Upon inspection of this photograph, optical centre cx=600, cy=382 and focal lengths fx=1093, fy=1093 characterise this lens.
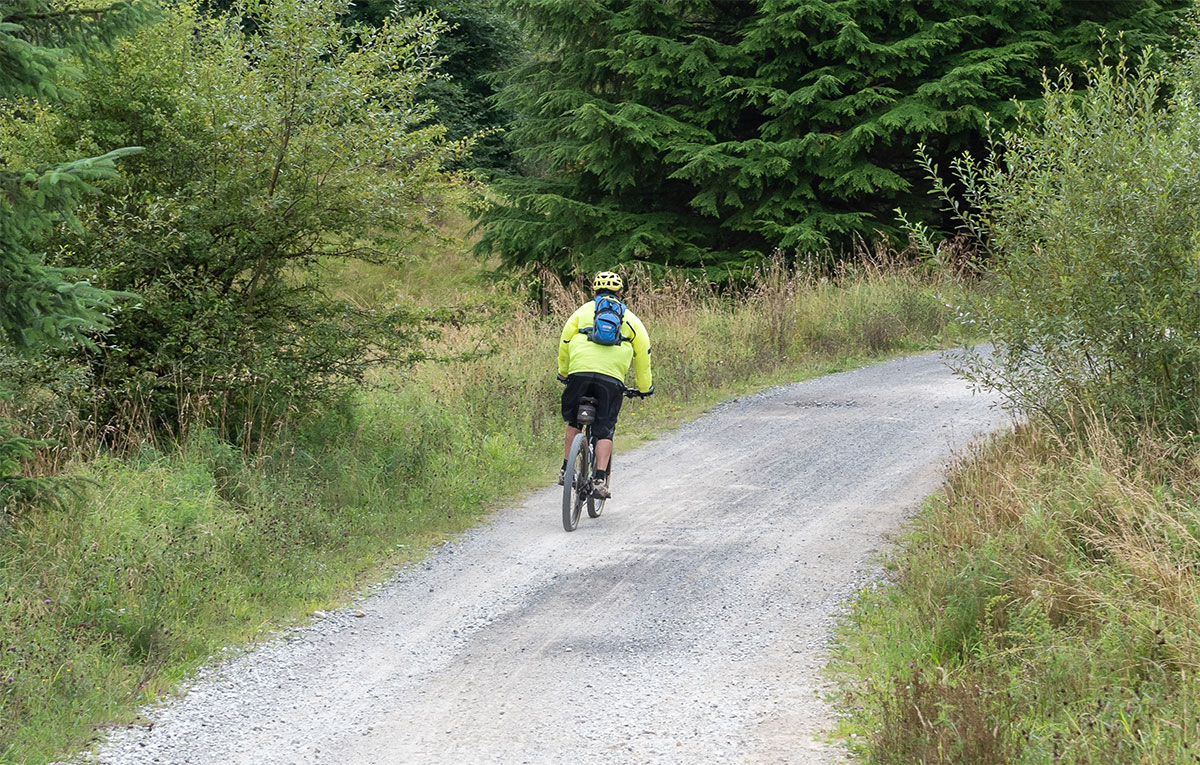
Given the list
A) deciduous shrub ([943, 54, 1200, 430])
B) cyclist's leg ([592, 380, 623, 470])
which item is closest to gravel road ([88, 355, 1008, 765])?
cyclist's leg ([592, 380, 623, 470])

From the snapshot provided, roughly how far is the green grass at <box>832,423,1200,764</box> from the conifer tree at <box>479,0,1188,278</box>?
50.4 feet

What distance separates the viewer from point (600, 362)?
908 centimetres

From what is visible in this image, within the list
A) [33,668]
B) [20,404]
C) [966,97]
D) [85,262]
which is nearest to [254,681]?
[33,668]

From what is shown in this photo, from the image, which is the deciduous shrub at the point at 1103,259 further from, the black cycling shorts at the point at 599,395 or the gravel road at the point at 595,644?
the black cycling shorts at the point at 599,395

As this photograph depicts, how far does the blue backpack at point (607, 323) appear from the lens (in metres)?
9.01

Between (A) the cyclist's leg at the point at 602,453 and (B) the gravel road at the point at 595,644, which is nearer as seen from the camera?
(B) the gravel road at the point at 595,644

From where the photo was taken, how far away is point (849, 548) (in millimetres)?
8141

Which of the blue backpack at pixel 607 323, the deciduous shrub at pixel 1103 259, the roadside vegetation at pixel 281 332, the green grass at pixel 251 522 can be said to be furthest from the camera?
the blue backpack at pixel 607 323

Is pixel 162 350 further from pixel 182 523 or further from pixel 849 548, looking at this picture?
pixel 849 548

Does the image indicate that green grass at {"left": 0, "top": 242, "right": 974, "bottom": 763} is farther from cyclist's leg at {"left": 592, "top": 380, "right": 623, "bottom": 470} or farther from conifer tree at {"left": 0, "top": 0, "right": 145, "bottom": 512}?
conifer tree at {"left": 0, "top": 0, "right": 145, "bottom": 512}

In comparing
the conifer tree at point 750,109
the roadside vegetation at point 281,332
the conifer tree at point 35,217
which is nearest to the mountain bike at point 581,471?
the roadside vegetation at point 281,332

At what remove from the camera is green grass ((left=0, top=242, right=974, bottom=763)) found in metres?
5.41

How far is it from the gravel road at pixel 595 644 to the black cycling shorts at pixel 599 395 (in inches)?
31.2

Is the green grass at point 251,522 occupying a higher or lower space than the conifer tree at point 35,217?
lower
